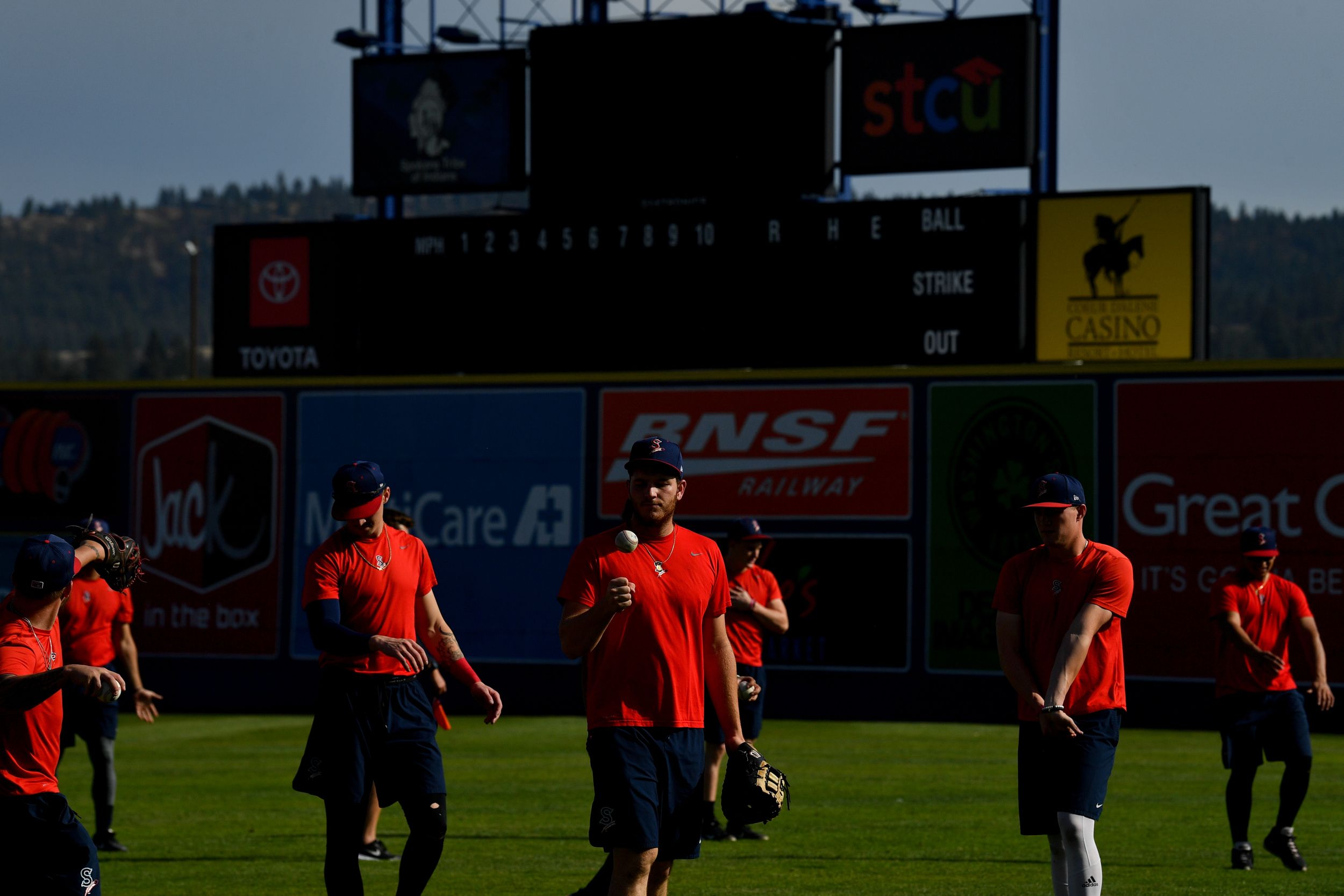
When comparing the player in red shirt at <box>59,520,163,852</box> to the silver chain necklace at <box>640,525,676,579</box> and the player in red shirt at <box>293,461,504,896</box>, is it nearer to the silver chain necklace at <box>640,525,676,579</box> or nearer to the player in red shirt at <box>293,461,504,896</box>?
the player in red shirt at <box>293,461,504,896</box>

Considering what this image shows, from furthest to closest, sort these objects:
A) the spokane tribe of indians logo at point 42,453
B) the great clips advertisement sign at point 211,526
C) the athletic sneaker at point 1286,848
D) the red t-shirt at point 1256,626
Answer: the spokane tribe of indians logo at point 42,453 < the great clips advertisement sign at point 211,526 < the red t-shirt at point 1256,626 < the athletic sneaker at point 1286,848

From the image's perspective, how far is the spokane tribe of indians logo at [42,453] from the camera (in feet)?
82.4

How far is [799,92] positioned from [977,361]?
3684 millimetres

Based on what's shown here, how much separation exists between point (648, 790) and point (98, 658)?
6604 millimetres

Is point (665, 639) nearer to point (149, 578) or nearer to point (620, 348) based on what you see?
point (620, 348)

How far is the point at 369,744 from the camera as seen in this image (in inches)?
340

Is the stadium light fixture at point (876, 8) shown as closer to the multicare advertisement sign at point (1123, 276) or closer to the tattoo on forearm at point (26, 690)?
the multicare advertisement sign at point (1123, 276)

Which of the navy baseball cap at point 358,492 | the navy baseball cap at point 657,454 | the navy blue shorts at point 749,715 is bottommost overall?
the navy blue shorts at point 749,715

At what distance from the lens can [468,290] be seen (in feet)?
73.4

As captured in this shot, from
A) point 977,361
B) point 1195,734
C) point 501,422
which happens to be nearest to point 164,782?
point 501,422

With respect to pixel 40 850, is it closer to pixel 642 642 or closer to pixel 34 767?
pixel 34 767

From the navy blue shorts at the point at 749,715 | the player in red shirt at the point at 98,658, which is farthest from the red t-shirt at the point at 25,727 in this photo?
the navy blue shorts at the point at 749,715

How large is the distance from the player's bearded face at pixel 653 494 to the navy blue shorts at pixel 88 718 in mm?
6150

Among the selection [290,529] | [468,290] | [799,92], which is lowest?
[290,529]
